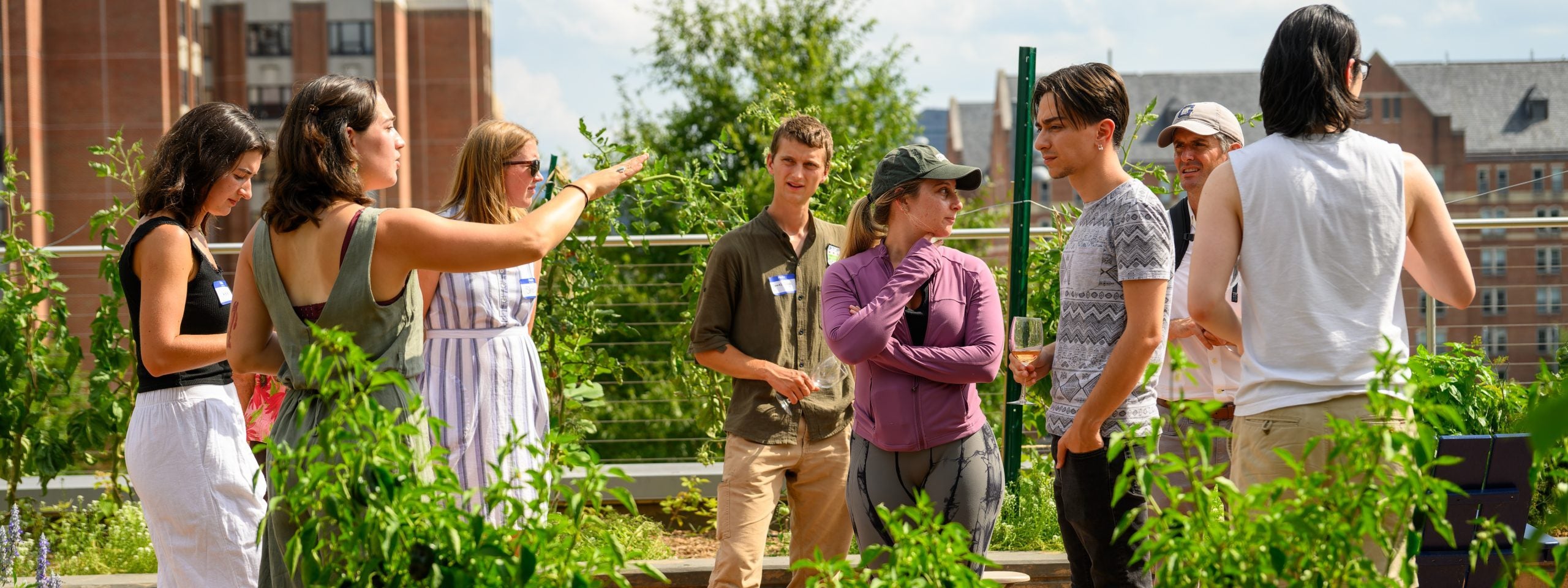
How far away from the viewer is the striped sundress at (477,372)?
Result: 9.36 feet

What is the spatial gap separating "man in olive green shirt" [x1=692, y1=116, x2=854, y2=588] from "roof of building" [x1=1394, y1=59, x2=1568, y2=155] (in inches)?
3124

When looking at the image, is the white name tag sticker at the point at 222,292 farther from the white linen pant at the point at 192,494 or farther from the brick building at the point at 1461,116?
the brick building at the point at 1461,116

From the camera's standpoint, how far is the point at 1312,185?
2.14 metres

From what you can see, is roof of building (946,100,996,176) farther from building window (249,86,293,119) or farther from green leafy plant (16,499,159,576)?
green leafy plant (16,499,159,576)

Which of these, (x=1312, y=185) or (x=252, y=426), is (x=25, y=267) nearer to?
(x=252, y=426)

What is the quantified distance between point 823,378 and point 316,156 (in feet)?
5.85

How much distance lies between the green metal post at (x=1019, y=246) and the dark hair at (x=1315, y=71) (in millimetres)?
2376

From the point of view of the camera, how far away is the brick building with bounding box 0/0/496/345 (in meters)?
38.2

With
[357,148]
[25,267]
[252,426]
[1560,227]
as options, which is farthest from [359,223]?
[1560,227]

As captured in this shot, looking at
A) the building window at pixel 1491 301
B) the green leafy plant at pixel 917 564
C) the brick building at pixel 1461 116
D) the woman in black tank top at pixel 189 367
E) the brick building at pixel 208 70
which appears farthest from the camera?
the brick building at pixel 1461 116

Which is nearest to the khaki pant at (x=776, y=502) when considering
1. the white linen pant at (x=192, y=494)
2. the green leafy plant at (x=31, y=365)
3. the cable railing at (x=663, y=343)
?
the cable railing at (x=663, y=343)

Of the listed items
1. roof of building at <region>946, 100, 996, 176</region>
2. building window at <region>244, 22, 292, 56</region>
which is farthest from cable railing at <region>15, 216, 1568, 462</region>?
roof of building at <region>946, 100, 996, 176</region>

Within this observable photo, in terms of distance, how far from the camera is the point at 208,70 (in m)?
46.5

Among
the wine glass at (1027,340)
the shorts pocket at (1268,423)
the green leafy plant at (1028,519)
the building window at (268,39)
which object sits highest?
the building window at (268,39)
